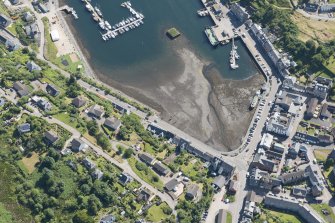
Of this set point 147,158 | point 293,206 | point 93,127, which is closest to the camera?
point 293,206

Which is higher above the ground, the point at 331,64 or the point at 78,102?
the point at 331,64

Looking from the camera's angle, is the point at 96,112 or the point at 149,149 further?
the point at 96,112

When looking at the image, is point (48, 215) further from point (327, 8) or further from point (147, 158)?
point (327, 8)

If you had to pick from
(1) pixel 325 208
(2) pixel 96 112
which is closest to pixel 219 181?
(1) pixel 325 208

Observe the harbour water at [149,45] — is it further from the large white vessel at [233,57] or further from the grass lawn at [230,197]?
the grass lawn at [230,197]

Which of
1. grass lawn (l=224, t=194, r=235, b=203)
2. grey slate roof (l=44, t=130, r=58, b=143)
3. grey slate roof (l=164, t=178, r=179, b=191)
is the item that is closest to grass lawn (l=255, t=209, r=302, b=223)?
grass lawn (l=224, t=194, r=235, b=203)

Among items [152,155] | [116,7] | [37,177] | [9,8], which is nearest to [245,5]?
[116,7]

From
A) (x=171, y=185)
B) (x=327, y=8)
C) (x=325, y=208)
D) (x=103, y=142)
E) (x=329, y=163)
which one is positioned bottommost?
(x=171, y=185)
